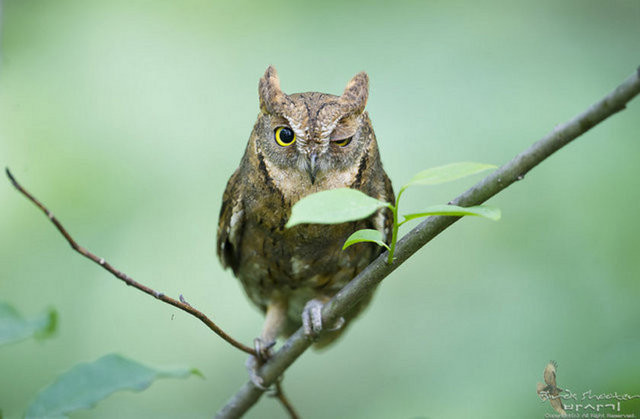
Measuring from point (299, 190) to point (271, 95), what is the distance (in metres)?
0.41

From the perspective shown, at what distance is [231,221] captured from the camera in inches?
111

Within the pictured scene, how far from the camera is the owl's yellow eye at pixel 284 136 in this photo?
237 cm

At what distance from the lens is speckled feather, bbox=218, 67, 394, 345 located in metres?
2.35

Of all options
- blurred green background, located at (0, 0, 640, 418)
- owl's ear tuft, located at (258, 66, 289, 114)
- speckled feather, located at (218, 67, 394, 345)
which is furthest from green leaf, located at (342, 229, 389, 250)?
blurred green background, located at (0, 0, 640, 418)

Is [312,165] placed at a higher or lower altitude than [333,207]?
higher

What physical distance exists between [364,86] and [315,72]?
1764mm

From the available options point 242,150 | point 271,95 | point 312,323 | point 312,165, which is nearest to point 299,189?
point 312,165

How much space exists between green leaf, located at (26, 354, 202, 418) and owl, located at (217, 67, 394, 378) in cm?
78

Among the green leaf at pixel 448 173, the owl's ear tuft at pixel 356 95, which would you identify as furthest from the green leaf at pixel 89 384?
the owl's ear tuft at pixel 356 95

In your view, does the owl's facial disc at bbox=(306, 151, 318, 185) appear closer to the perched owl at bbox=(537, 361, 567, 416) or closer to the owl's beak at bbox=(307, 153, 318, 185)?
the owl's beak at bbox=(307, 153, 318, 185)

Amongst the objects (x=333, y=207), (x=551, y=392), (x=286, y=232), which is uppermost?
(x=286, y=232)

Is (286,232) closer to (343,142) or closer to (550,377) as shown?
(343,142)

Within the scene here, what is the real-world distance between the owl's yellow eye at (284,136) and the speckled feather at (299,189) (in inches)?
0.7

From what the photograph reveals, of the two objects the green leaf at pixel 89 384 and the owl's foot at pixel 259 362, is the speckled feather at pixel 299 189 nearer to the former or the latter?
the owl's foot at pixel 259 362
